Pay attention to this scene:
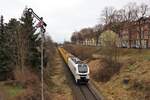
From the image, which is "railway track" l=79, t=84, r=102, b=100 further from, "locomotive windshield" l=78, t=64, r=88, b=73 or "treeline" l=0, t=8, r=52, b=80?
"treeline" l=0, t=8, r=52, b=80

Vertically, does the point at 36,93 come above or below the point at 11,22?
below

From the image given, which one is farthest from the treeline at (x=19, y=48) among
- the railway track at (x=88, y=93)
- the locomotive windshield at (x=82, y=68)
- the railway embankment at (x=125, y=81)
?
the railway embankment at (x=125, y=81)

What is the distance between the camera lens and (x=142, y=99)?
31.7 m

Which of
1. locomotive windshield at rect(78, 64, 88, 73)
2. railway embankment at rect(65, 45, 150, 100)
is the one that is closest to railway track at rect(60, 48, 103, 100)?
railway embankment at rect(65, 45, 150, 100)

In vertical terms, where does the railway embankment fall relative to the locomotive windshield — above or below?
below

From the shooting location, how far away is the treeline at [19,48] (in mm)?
38659

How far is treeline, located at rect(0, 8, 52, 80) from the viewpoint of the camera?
38.7m

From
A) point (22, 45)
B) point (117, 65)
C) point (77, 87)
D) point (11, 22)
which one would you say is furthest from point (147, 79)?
point (11, 22)

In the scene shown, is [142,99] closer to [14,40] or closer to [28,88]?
[28,88]

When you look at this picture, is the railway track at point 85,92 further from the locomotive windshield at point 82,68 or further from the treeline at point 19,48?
the treeline at point 19,48

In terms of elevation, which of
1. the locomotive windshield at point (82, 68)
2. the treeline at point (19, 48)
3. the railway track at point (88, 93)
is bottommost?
the railway track at point (88, 93)

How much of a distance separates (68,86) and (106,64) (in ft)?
41.2

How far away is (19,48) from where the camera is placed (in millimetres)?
39344

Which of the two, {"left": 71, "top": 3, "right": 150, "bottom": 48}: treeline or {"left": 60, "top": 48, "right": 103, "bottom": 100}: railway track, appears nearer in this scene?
{"left": 60, "top": 48, "right": 103, "bottom": 100}: railway track
